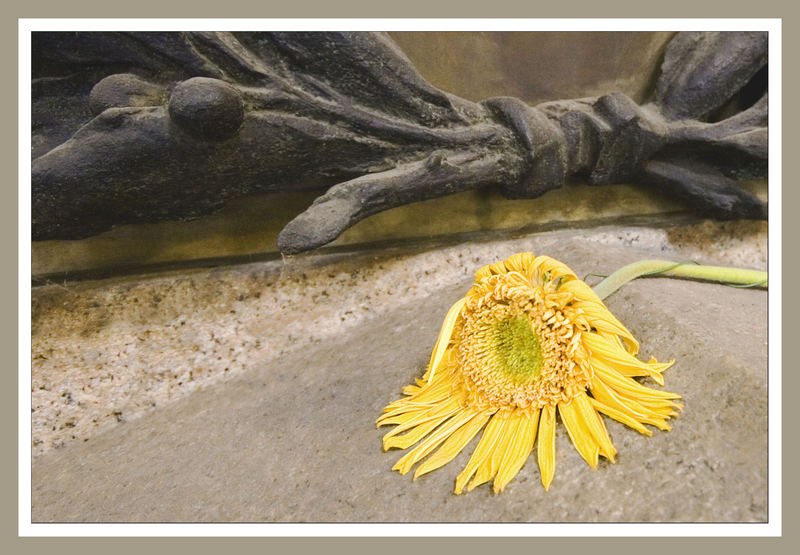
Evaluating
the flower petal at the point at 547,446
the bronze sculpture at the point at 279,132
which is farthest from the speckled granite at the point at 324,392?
the bronze sculpture at the point at 279,132

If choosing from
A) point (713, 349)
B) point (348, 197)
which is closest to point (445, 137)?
point (348, 197)

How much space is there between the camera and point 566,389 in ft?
2.27

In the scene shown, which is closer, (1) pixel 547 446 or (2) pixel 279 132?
(1) pixel 547 446

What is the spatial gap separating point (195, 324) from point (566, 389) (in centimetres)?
61

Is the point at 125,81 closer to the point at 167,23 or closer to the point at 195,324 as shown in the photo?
the point at 167,23

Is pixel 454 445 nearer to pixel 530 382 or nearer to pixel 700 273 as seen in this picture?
pixel 530 382

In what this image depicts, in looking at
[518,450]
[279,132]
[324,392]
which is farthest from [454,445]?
[279,132]

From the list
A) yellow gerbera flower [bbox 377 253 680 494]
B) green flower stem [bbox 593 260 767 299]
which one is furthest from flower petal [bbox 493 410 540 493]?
green flower stem [bbox 593 260 767 299]

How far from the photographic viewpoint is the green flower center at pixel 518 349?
0.70 meters

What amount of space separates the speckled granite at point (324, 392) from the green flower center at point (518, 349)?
9 cm

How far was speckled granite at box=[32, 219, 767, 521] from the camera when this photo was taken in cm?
63

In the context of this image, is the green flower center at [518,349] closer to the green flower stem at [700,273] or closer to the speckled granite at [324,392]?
the speckled granite at [324,392]

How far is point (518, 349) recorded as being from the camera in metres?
0.71

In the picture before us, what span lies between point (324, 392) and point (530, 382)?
32 centimetres
